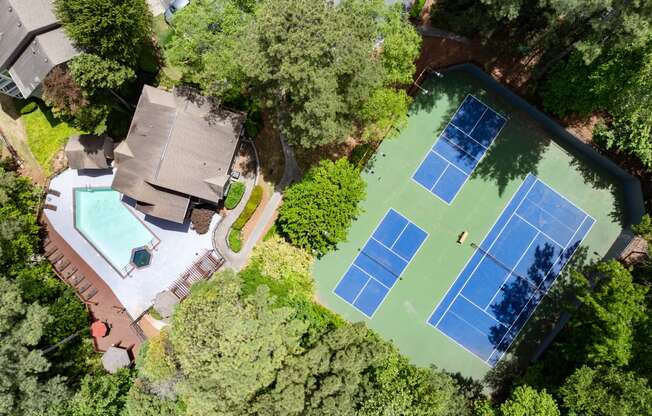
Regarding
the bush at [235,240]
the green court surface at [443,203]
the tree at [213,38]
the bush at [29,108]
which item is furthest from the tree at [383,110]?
the bush at [29,108]

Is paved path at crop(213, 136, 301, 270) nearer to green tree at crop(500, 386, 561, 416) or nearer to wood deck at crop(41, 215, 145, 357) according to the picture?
wood deck at crop(41, 215, 145, 357)

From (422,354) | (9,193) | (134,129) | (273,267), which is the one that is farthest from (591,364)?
(9,193)

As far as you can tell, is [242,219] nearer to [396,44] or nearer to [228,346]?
[228,346]

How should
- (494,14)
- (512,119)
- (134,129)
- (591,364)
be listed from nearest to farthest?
(494,14) < (591,364) < (134,129) < (512,119)

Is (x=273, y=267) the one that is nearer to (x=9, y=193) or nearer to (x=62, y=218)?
(x=62, y=218)

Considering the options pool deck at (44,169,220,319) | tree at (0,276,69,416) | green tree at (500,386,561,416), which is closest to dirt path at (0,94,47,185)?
pool deck at (44,169,220,319)

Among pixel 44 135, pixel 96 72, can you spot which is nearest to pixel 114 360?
pixel 44 135

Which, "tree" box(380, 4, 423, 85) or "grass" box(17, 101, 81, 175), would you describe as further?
"grass" box(17, 101, 81, 175)
